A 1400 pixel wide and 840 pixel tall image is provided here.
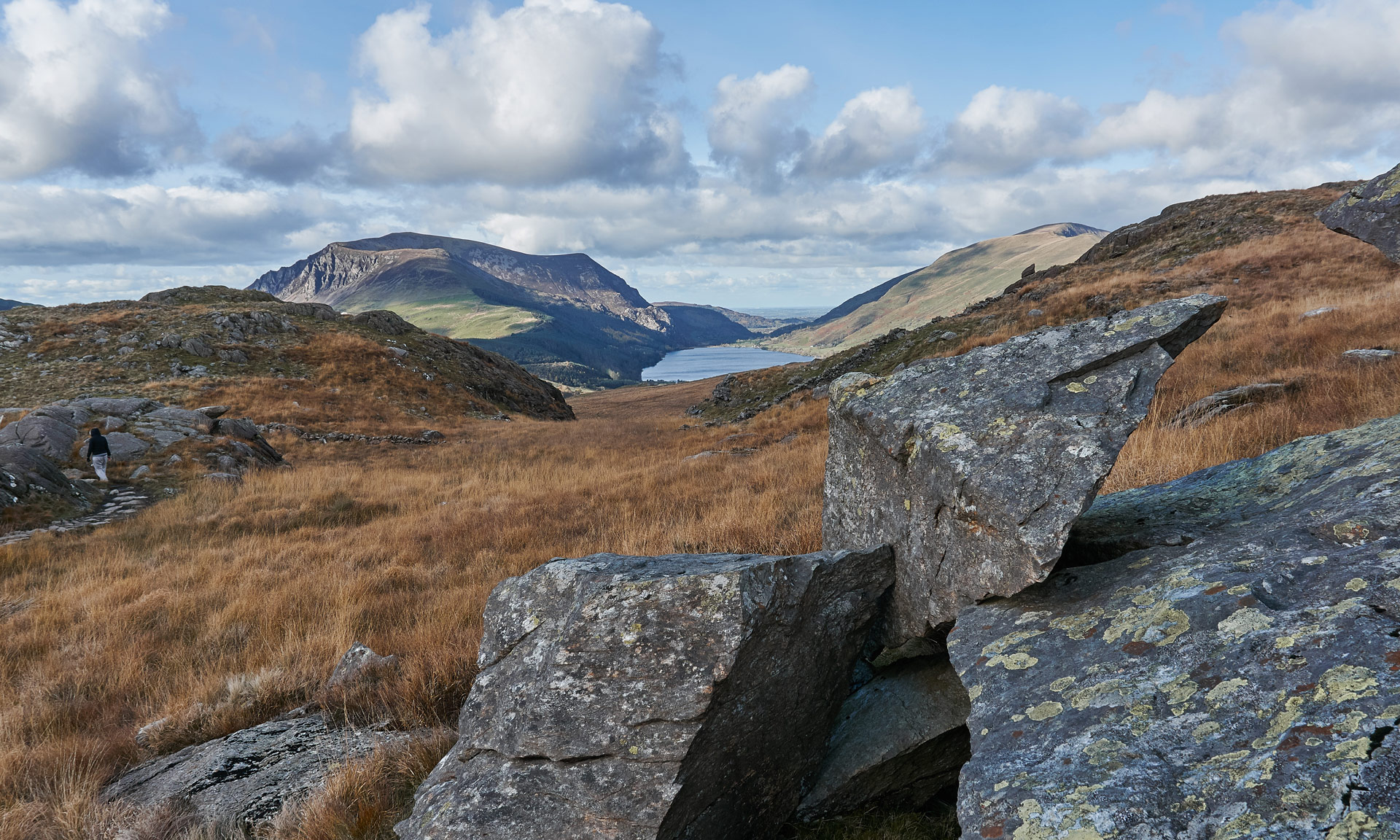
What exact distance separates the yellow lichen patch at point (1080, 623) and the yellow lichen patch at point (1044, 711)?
53 cm

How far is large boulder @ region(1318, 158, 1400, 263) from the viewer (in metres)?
10.9

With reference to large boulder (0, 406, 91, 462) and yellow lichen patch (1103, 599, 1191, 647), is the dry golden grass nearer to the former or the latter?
yellow lichen patch (1103, 599, 1191, 647)

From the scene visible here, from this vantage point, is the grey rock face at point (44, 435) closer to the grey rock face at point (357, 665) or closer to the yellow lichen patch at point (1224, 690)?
the grey rock face at point (357, 665)

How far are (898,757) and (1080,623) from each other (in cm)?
142

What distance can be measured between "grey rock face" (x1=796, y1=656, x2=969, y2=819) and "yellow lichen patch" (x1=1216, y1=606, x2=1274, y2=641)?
1.68 meters

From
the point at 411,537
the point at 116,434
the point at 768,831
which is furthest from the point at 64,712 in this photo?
the point at 116,434

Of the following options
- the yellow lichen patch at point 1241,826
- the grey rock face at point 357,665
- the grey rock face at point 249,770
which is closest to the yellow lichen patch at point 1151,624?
the yellow lichen patch at point 1241,826

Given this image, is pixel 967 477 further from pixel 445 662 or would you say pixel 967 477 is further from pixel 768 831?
pixel 445 662

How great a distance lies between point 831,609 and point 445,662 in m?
3.60

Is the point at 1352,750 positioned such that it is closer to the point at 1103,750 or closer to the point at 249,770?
the point at 1103,750

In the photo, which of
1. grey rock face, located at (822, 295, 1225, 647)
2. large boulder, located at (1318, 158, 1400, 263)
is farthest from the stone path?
large boulder, located at (1318, 158, 1400, 263)

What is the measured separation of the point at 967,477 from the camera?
3816mm

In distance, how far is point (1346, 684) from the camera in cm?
209

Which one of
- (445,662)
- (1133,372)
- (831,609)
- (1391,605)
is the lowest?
(445,662)
